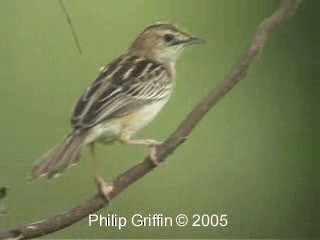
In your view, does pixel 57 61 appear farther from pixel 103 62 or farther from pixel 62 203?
pixel 62 203

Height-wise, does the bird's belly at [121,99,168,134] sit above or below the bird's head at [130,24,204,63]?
below

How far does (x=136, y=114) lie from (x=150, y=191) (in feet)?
0.45

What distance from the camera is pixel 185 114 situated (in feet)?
4.34

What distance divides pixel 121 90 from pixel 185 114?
10cm

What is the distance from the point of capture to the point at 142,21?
1340mm

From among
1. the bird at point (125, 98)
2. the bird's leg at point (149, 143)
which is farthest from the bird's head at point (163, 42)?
the bird's leg at point (149, 143)

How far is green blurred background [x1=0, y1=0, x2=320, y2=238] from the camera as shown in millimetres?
1338

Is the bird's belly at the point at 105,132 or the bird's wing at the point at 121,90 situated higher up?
the bird's wing at the point at 121,90

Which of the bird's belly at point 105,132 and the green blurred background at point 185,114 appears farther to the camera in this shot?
the green blurred background at point 185,114

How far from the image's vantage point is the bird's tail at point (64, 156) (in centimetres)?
123

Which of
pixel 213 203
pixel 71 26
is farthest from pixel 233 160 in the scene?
pixel 71 26

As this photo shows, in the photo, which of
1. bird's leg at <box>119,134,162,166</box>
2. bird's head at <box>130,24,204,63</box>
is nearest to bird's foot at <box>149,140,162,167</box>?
bird's leg at <box>119,134,162,166</box>

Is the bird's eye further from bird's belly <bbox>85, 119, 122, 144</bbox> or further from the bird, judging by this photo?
bird's belly <bbox>85, 119, 122, 144</bbox>

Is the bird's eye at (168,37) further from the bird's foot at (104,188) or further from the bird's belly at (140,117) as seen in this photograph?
the bird's foot at (104,188)
